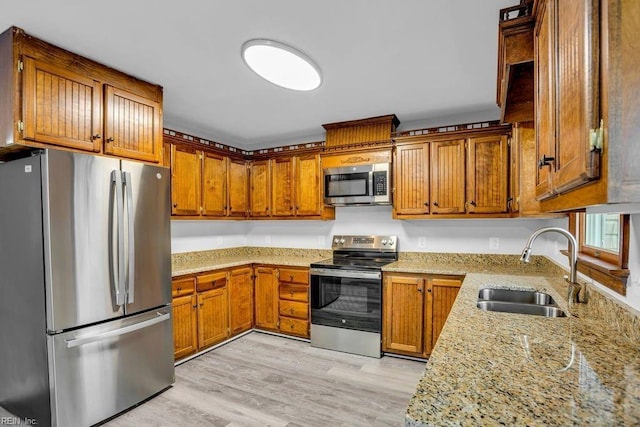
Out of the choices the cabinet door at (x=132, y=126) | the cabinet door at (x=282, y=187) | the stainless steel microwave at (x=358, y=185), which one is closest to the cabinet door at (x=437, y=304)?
the stainless steel microwave at (x=358, y=185)

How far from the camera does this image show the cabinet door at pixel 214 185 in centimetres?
365

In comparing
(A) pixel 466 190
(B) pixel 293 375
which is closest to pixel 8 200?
(B) pixel 293 375

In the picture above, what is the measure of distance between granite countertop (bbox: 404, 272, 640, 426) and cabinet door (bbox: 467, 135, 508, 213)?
5.71 ft

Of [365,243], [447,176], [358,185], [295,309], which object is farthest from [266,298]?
[447,176]

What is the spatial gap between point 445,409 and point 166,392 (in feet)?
8.31

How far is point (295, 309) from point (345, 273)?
0.78 metres

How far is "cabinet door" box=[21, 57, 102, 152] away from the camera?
1.91 m

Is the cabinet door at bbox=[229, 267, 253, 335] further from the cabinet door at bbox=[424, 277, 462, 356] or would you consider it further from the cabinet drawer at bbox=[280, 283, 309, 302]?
the cabinet door at bbox=[424, 277, 462, 356]

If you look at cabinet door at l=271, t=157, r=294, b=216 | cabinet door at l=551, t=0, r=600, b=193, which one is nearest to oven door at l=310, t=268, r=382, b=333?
cabinet door at l=271, t=157, r=294, b=216

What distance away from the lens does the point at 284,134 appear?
4.16 meters

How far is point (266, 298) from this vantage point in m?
3.85

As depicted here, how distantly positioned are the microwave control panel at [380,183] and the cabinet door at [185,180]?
1934 mm

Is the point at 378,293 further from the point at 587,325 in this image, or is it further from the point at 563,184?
the point at 563,184

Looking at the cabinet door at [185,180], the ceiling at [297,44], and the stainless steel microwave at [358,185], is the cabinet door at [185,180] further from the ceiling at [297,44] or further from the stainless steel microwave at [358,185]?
the stainless steel microwave at [358,185]
